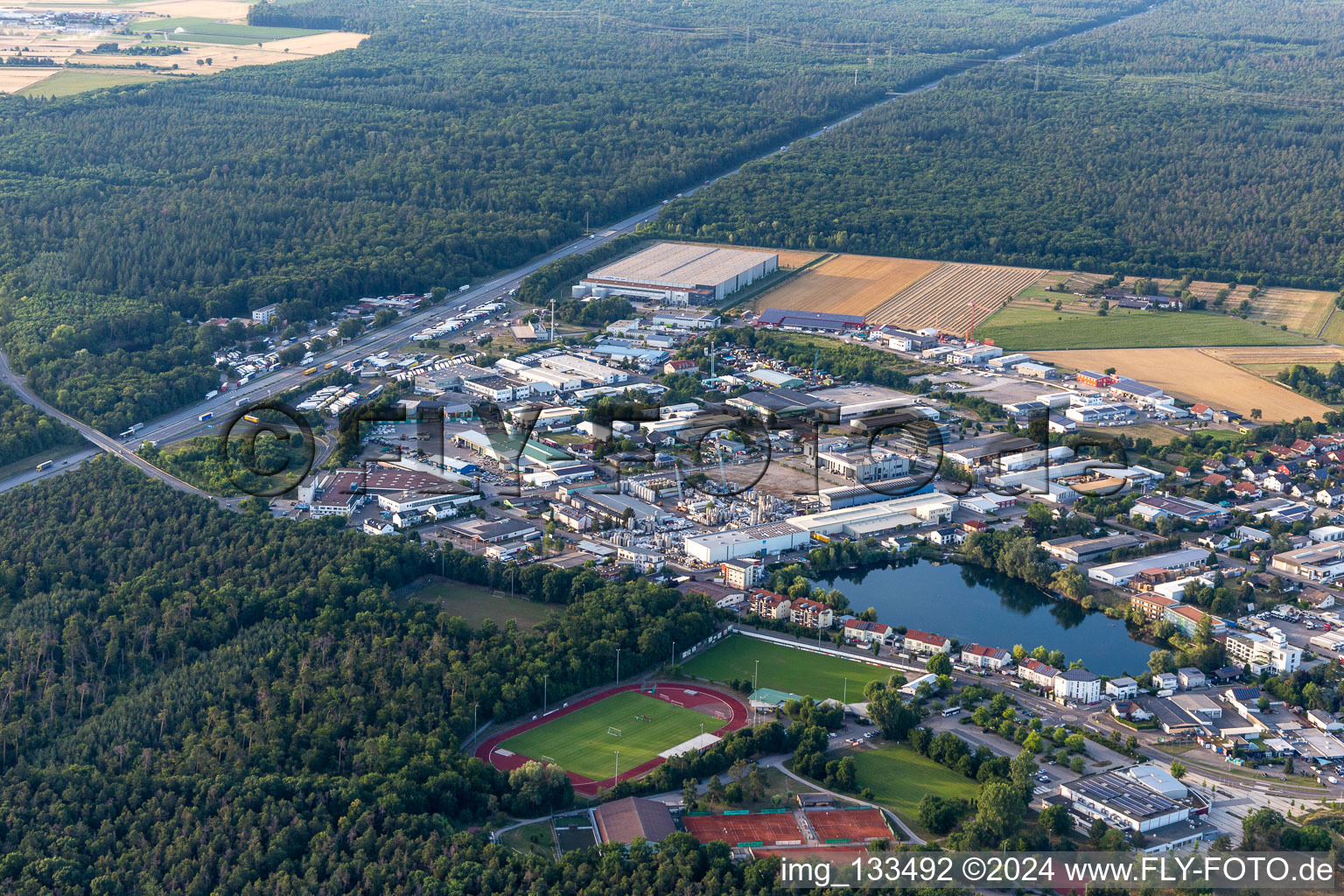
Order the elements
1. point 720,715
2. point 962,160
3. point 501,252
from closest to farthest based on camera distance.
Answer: point 720,715 → point 501,252 → point 962,160

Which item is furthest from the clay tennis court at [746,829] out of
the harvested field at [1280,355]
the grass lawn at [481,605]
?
the harvested field at [1280,355]

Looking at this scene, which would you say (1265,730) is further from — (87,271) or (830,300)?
(87,271)

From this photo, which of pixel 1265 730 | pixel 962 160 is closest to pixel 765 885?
pixel 1265 730

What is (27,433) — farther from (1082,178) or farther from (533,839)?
(1082,178)

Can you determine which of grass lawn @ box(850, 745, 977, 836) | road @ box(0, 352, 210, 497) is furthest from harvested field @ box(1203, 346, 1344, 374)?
road @ box(0, 352, 210, 497)

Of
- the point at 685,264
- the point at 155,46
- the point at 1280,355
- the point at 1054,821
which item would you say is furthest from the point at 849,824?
the point at 155,46
